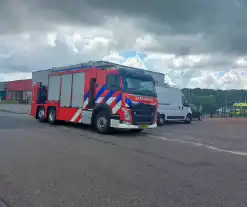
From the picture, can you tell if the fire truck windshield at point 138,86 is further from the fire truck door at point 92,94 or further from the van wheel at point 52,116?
the van wheel at point 52,116

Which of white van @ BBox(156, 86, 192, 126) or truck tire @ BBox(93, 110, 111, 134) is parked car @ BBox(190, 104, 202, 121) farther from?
truck tire @ BBox(93, 110, 111, 134)

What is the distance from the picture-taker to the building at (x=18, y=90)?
60728mm

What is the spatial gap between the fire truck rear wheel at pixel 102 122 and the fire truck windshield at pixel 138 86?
1470 millimetres

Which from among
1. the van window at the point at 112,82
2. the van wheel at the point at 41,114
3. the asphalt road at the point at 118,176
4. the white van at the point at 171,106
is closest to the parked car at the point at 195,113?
the white van at the point at 171,106

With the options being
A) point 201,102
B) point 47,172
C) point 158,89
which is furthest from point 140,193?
point 201,102

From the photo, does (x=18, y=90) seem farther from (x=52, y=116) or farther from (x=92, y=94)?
(x=92, y=94)

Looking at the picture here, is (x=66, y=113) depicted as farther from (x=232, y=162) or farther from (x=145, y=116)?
(x=232, y=162)

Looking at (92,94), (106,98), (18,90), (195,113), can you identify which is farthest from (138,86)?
(18,90)

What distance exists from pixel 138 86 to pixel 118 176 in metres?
6.91

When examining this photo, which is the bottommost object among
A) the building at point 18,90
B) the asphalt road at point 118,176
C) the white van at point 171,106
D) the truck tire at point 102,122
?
the asphalt road at point 118,176

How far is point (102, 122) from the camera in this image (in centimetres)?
1192

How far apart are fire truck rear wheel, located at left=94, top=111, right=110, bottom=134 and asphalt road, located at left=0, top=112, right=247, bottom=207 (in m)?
3.01

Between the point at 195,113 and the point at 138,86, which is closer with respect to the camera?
the point at 138,86

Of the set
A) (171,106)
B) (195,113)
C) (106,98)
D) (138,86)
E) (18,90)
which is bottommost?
(195,113)
